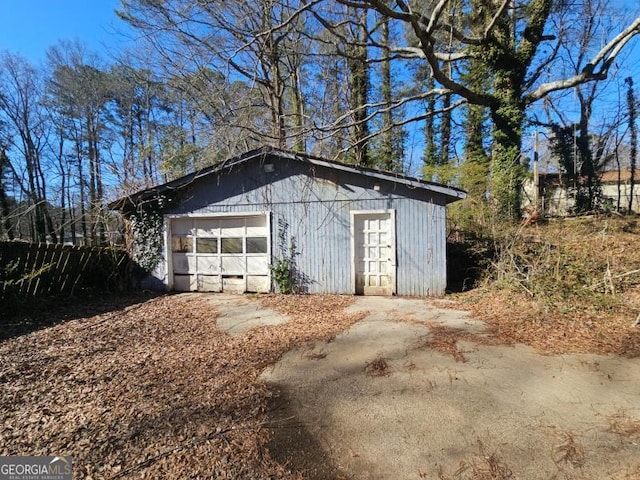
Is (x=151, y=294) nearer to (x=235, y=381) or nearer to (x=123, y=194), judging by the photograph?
(x=123, y=194)

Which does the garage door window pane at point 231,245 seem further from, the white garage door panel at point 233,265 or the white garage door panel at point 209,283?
the white garage door panel at point 209,283

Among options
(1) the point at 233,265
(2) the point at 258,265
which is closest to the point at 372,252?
(2) the point at 258,265

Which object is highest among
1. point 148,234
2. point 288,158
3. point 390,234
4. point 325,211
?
point 288,158

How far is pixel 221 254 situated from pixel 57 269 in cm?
356

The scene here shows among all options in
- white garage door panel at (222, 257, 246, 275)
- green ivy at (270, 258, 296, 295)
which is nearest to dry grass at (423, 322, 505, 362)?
green ivy at (270, 258, 296, 295)

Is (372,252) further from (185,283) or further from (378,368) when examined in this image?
(185,283)

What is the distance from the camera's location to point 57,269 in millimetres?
7617

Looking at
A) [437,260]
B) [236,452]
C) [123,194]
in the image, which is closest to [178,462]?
[236,452]

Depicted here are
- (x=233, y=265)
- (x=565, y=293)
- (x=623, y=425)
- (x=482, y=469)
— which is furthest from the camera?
(x=233, y=265)

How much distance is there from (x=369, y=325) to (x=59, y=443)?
4000mm

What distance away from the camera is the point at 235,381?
350 cm

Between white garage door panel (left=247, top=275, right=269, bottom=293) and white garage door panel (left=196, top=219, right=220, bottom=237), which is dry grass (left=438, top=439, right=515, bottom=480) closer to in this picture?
white garage door panel (left=247, top=275, right=269, bottom=293)

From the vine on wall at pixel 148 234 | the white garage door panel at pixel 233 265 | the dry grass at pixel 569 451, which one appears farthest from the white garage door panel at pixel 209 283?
the dry grass at pixel 569 451

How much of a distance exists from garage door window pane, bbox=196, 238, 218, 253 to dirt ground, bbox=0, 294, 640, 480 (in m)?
3.96
